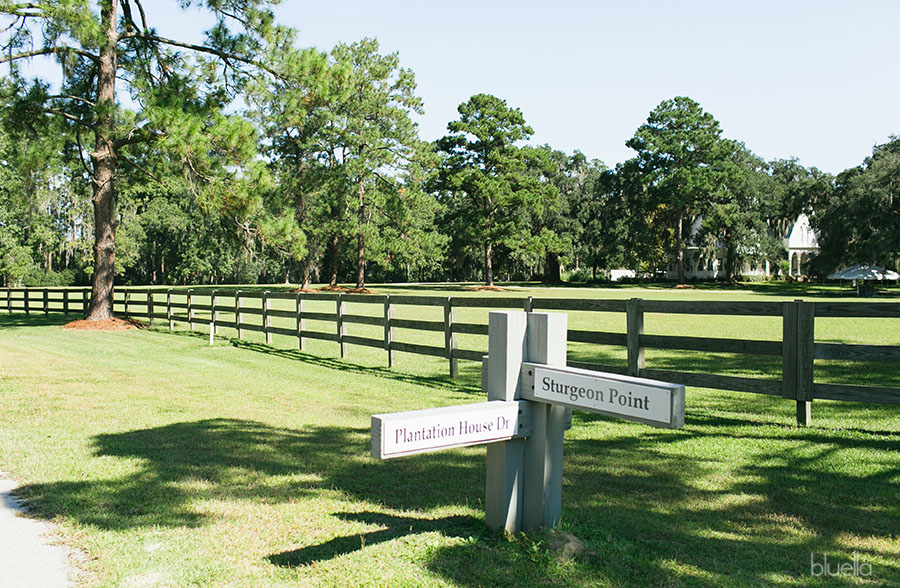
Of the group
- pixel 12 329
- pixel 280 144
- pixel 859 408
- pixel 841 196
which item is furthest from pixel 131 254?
pixel 859 408

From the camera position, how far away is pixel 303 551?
3.77 meters

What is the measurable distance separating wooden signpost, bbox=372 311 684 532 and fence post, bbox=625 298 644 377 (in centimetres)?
449

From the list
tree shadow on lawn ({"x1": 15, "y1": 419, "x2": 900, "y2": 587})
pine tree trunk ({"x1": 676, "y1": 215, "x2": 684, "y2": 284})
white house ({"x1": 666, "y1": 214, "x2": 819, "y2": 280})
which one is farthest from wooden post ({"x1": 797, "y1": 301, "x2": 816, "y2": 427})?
white house ({"x1": 666, "y1": 214, "x2": 819, "y2": 280})

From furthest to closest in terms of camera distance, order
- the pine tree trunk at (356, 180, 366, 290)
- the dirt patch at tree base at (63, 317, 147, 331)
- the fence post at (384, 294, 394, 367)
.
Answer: the pine tree trunk at (356, 180, 366, 290) < the dirt patch at tree base at (63, 317, 147, 331) < the fence post at (384, 294, 394, 367)

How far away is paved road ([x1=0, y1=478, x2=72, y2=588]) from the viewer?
350cm

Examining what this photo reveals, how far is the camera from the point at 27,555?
3812 mm

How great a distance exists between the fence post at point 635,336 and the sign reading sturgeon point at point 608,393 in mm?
4693

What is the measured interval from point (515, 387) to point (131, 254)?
2666 inches

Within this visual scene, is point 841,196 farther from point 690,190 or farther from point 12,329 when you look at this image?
point 12,329

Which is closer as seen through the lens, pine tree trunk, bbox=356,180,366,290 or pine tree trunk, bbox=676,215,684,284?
pine tree trunk, bbox=356,180,366,290

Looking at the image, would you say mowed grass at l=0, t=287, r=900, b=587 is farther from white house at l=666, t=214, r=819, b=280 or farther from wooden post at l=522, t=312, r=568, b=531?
white house at l=666, t=214, r=819, b=280

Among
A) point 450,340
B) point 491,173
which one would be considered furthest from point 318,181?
point 450,340

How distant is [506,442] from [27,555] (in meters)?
2.70

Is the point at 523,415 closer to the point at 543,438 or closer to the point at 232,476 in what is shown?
the point at 543,438
